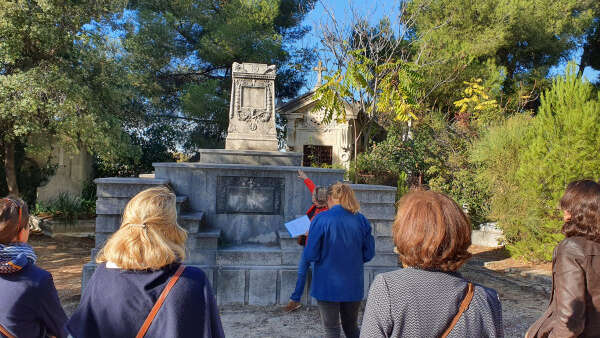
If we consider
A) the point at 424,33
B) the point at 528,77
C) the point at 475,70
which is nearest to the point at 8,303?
the point at 424,33

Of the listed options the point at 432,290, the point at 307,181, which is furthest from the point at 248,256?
the point at 432,290

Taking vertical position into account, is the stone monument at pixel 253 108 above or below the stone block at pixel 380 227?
above

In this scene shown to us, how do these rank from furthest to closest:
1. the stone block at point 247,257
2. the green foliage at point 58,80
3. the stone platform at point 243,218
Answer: the green foliage at point 58,80 → the stone block at point 247,257 → the stone platform at point 243,218

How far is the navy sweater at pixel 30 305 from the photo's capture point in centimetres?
201

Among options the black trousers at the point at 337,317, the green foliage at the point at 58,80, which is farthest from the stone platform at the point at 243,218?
the green foliage at the point at 58,80

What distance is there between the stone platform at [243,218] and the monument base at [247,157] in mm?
1136

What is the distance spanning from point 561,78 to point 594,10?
13151 millimetres

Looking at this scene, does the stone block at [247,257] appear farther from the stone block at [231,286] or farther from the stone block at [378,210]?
the stone block at [378,210]

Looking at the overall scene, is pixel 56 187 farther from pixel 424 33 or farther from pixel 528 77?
pixel 528 77

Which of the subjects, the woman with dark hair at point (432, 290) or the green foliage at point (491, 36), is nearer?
the woman with dark hair at point (432, 290)

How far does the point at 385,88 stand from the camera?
11023 mm

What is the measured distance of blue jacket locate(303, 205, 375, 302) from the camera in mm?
3504

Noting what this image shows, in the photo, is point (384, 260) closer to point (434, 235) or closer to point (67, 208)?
point (434, 235)

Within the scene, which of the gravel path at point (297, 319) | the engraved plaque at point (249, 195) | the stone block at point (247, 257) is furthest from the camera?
the engraved plaque at point (249, 195)
